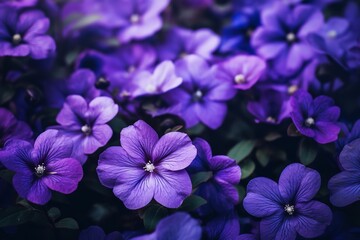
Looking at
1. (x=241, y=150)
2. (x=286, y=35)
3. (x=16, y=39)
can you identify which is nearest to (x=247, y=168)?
(x=241, y=150)

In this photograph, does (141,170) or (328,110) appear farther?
(328,110)

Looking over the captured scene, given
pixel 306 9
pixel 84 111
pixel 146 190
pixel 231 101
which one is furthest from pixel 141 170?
pixel 306 9

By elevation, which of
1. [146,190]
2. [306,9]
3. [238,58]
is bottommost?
[146,190]

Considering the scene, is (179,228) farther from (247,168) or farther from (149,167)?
(247,168)

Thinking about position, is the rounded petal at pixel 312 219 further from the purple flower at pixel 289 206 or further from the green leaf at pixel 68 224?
the green leaf at pixel 68 224

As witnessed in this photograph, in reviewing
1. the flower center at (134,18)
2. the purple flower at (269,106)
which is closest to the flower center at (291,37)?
the purple flower at (269,106)

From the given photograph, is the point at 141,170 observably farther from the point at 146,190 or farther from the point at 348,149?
the point at 348,149

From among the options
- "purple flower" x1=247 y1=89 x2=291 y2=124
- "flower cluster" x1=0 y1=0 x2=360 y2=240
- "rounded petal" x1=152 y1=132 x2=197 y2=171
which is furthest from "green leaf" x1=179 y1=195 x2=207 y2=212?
"purple flower" x1=247 y1=89 x2=291 y2=124

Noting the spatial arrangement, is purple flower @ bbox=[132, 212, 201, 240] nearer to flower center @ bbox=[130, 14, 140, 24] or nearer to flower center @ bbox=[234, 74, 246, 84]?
flower center @ bbox=[234, 74, 246, 84]
